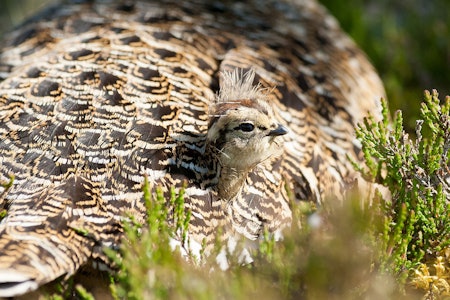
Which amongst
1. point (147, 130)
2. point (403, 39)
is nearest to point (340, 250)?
point (147, 130)

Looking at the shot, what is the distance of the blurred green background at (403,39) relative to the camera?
631 cm

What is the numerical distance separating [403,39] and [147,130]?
161 inches

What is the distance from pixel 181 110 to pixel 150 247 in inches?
41.5

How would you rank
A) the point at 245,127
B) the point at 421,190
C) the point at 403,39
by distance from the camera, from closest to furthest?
the point at 245,127 < the point at 421,190 < the point at 403,39

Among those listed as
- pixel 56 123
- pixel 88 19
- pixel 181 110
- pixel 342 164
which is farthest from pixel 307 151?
pixel 88 19

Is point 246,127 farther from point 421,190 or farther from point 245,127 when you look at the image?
point 421,190

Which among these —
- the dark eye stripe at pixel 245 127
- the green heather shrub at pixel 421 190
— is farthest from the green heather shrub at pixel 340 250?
the dark eye stripe at pixel 245 127

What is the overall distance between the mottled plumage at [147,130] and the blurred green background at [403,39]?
5.02ft

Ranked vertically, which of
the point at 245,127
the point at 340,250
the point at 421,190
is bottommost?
the point at 340,250

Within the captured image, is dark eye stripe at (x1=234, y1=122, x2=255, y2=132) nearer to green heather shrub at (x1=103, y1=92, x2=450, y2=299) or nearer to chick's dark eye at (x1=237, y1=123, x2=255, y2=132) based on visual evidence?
chick's dark eye at (x1=237, y1=123, x2=255, y2=132)

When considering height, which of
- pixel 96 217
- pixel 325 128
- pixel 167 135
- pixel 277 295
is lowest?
A: pixel 277 295

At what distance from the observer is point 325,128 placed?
4469mm

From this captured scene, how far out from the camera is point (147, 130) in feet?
11.7

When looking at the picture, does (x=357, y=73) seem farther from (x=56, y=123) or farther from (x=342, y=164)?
(x=56, y=123)
